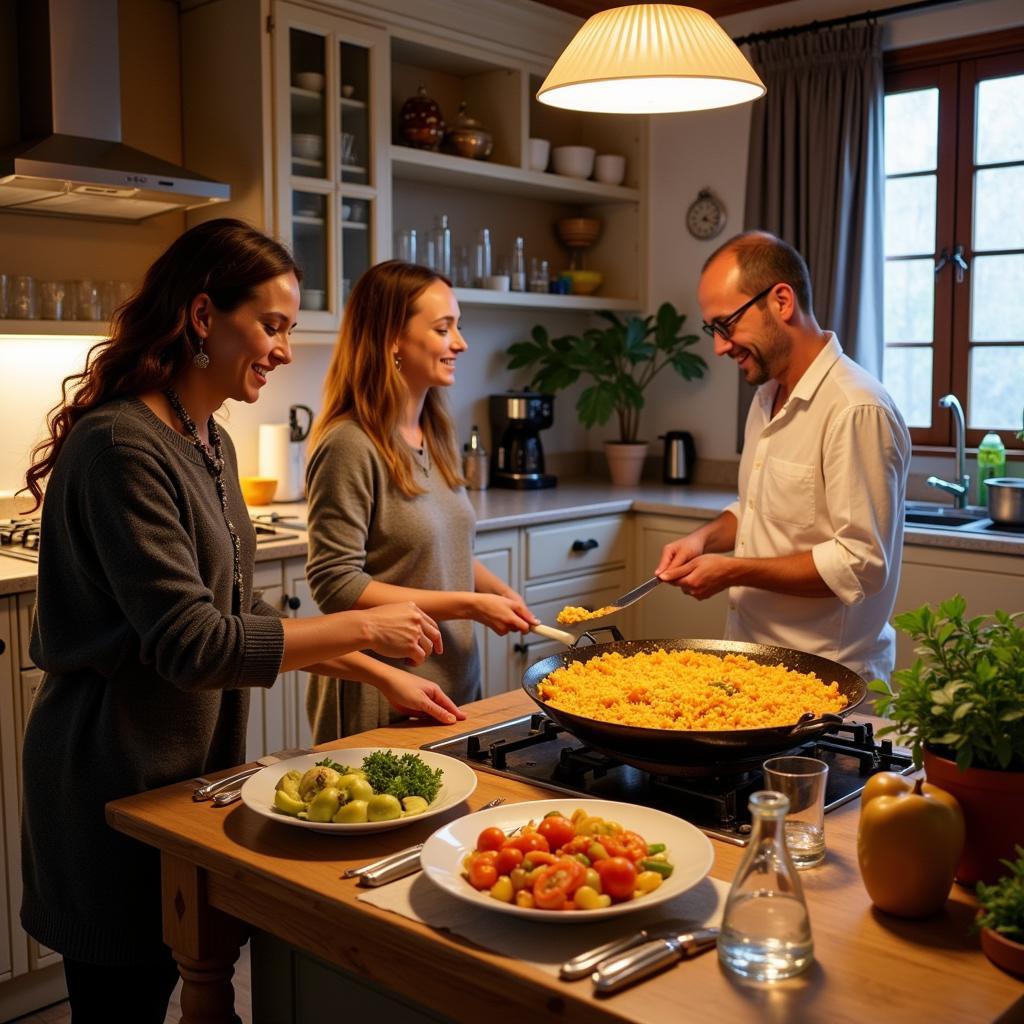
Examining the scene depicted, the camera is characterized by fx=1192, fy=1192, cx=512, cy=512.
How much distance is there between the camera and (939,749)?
1.34 metres

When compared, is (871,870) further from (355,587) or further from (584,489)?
(584,489)

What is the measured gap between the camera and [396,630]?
5.63 feet

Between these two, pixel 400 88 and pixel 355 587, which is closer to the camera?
pixel 355 587

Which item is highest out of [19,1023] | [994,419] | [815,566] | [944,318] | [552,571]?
[944,318]

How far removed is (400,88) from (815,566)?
2819 millimetres

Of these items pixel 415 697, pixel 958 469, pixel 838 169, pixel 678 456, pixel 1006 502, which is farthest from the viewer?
pixel 678 456

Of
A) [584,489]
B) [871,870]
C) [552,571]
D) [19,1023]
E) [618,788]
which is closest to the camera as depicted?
[871,870]

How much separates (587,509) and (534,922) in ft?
9.75

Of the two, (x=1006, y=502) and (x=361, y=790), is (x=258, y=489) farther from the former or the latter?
(x=361, y=790)

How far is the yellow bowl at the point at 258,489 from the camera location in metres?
3.85

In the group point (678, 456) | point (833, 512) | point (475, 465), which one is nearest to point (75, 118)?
point (475, 465)

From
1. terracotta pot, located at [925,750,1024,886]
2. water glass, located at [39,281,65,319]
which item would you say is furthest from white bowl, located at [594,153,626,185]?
terracotta pot, located at [925,750,1024,886]

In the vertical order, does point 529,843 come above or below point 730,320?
below

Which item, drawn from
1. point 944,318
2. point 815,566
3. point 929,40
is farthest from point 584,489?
point 815,566
